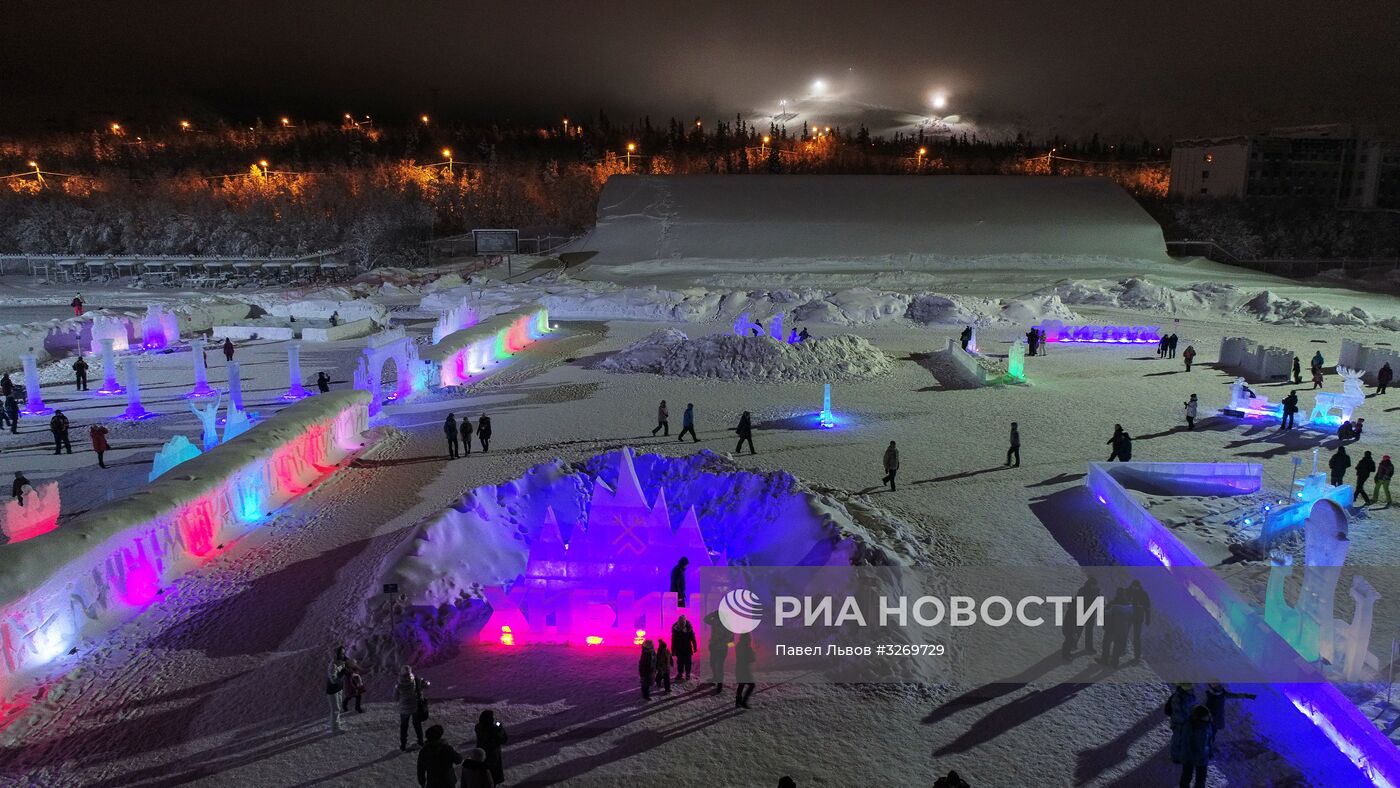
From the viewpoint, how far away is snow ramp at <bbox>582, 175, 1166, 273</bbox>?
152ft

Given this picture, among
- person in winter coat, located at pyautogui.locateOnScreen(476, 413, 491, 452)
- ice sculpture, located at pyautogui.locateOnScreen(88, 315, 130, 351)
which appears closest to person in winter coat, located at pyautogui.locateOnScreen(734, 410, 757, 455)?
person in winter coat, located at pyautogui.locateOnScreen(476, 413, 491, 452)

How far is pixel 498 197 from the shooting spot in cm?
6481

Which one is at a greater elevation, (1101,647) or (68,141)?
(68,141)

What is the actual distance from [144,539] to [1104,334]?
2668 cm

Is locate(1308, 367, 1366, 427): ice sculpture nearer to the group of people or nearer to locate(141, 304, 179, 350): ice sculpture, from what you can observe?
the group of people

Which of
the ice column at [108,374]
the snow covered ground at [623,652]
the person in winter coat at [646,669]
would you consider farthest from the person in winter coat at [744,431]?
the ice column at [108,374]

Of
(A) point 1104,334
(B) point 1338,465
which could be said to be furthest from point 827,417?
(A) point 1104,334

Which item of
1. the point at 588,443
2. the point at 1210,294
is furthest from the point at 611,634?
the point at 1210,294

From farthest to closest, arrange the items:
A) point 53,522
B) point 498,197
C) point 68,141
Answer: point 68,141 → point 498,197 → point 53,522

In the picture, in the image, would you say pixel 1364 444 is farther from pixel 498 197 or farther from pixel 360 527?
pixel 498 197

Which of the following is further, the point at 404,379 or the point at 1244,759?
the point at 404,379

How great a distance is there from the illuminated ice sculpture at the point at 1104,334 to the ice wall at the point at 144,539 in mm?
22277

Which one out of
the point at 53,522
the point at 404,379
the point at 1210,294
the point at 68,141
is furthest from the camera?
the point at 68,141

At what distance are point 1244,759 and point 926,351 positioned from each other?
19.6 meters
